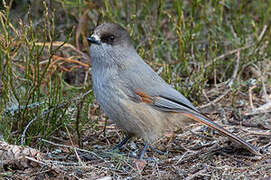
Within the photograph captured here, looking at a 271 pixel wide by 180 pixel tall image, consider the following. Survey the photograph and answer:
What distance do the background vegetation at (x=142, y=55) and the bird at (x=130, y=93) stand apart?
1.13 feet

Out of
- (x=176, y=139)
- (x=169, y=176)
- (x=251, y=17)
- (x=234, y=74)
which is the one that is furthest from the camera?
(x=251, y=17)

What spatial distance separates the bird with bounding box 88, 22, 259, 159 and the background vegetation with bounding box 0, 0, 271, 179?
344 mm

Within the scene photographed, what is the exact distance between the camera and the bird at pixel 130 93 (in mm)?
4297

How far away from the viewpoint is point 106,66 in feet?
14.6

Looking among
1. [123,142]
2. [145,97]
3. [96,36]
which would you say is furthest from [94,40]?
[123,142]

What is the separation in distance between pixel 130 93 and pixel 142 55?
1243 millimetres

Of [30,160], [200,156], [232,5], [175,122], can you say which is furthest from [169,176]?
[232,5]

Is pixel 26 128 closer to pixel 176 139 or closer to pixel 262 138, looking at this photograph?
pixel 176 139

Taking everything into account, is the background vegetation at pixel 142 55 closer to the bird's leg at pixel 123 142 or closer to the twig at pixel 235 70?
the twig at pixel 235 70

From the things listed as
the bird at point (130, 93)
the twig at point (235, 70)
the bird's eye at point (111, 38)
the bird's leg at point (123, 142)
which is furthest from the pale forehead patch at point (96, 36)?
the twig at point (235, 70)

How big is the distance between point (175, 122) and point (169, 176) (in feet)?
2.69

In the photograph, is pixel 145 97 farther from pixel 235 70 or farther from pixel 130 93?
pixel 235 70

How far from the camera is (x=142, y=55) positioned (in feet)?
18.0

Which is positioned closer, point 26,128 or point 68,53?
point 26,128
